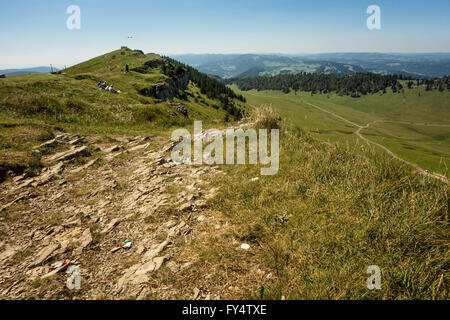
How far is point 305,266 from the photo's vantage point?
3.77 metres

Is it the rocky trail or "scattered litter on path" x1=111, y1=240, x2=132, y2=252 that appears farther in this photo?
"scattered litter on path" x1=111, y1=240, x2=132, y2=252

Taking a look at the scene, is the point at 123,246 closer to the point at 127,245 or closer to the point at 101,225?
the point at 127,245

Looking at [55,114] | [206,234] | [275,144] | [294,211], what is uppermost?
[55,114]

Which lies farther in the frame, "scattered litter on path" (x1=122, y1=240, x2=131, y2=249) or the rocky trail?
"scattered litter on path" (x1=122, y1=240, x2=131, y2=249)

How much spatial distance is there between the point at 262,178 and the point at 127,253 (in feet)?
14.6

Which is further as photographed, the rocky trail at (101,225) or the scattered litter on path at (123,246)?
the scattered litter on path at (123,246)

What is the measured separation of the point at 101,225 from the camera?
6.03 m

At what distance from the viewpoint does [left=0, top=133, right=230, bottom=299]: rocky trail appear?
416 cm

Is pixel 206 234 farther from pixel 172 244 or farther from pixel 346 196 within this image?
pixel 346 196

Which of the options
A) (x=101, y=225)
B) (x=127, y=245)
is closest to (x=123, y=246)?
(x=127, y=245)

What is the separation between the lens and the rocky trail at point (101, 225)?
13.6 ft

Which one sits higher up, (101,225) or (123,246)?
(101,225)
